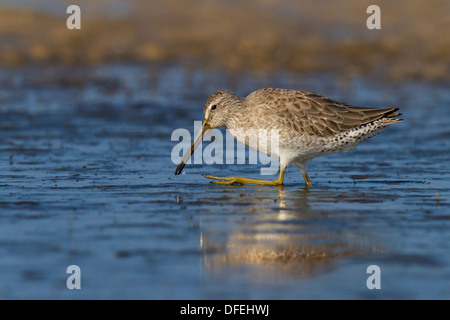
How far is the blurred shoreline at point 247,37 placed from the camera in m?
27.0

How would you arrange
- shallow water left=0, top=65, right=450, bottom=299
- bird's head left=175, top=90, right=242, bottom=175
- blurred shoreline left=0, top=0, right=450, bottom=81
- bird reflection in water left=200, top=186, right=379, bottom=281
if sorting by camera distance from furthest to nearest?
blurred shoreline left=0, top=0, right=450, bottom=81 → bird's head left=175, top=90, right=242, bottom=175 → bird reflection in water left=200, top=186, right=379, bottom=281 → shallow water left=0, top=65, right=450, bottom=299

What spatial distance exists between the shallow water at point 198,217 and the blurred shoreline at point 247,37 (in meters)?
7.53

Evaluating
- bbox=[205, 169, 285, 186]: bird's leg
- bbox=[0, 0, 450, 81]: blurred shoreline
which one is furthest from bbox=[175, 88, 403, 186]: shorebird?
bbox=[0, 0, 450, 81]: blurred shoreline

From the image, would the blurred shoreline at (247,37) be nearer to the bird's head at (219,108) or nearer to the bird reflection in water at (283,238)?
the bird's head at (219,108)

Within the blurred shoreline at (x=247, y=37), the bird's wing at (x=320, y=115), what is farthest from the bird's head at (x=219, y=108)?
the blurred shoreline at (x=247, y=37)

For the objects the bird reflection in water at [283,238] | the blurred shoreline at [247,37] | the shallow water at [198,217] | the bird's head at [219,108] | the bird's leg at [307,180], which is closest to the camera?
the shallow water at [198,217]

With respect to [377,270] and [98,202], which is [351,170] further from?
[377,270]

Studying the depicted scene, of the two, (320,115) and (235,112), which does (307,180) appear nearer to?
(320,115)

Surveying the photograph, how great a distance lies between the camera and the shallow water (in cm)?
793

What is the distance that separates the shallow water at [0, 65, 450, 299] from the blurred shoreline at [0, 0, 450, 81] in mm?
7531

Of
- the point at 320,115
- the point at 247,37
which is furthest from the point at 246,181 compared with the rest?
the point at 247,37

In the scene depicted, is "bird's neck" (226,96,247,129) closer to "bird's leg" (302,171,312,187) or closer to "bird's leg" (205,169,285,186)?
"bird's leg" (205,169,285,186)
